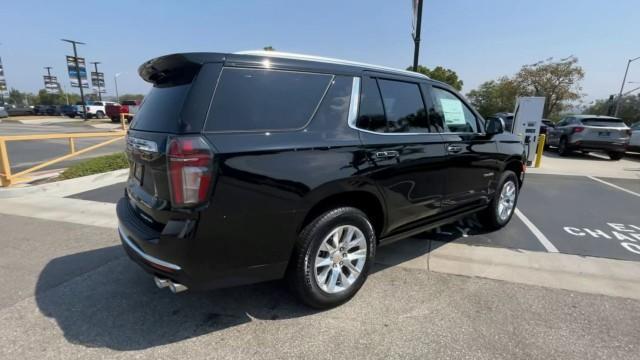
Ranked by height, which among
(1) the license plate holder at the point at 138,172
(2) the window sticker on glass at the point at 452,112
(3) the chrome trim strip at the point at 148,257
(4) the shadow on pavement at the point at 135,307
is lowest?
(4) the shadow on pavement at the point at 135,307

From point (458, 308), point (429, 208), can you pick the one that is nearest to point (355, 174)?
point (429, 208)

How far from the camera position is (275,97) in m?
2.35

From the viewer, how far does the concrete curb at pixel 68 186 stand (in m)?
6.07

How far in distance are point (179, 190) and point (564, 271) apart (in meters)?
3.71

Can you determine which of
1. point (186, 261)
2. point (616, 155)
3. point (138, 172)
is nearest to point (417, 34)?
point (138, 172)

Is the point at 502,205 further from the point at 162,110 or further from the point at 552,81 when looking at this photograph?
the point at 552,81

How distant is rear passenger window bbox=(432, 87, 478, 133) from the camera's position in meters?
3.52

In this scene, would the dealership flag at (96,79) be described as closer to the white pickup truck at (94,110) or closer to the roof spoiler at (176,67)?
the white pickup truck at (94,110)

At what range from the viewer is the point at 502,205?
4605mm

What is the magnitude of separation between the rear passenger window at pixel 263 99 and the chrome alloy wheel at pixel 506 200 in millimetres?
3270

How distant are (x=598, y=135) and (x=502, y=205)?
1063cm

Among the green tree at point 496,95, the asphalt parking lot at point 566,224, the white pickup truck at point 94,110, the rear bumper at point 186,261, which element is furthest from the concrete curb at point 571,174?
the white pickup truck at point 94,110

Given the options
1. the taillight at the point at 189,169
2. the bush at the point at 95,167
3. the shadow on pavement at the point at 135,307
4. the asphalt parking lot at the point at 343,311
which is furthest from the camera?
the bush at the point at 95,167

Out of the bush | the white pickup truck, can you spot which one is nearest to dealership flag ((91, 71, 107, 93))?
the white pickup truck
